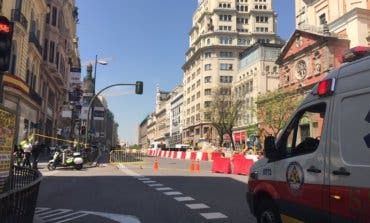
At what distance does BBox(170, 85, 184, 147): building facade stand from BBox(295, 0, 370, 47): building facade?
3207 inches

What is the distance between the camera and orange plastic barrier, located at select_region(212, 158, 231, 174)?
23.9 metres

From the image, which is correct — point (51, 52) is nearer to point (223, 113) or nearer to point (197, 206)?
point (197, 206)

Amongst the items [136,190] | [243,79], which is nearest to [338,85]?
[136,190]

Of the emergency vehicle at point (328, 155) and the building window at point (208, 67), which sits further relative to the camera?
the building window at point (208, 67)

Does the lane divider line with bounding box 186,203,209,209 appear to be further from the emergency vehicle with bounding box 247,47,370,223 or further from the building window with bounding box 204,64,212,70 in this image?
the building window with bounding box 204,64,212,70

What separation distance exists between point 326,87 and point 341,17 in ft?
181

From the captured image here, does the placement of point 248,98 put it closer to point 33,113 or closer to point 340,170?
point 33,113

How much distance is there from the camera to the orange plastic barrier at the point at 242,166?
22.3m

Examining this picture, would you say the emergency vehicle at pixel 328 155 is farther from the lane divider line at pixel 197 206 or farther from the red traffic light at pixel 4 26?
the lane divider line at pixel 197 206

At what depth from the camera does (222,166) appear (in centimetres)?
2445

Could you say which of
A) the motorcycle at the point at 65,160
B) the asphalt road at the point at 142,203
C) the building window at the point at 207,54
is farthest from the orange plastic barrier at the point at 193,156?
the building window at the point at 207,54

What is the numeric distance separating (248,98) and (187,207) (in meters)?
79.3

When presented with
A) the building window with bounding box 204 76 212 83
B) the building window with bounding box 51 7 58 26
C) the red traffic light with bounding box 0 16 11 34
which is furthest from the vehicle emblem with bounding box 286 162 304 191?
the building window with bounding box 204 76 212 83

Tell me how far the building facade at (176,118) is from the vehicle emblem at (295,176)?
447 ft
